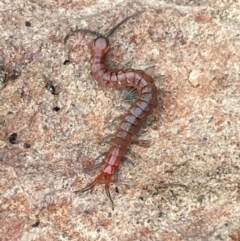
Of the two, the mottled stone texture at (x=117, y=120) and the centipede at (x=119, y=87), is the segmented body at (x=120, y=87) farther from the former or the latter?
the mottled stone texture at (x=117, y=120)

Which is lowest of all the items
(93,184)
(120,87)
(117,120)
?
(93,184)

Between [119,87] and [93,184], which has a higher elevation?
[119,87]

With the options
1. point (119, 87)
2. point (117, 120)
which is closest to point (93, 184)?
point (117, 120)

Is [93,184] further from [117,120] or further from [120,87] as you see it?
[120,87]

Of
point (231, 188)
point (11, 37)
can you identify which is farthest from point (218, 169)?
point (11, 37)

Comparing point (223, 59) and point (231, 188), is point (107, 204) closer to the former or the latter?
point (231, 188)

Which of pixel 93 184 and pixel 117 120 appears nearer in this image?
pixel 93 184
